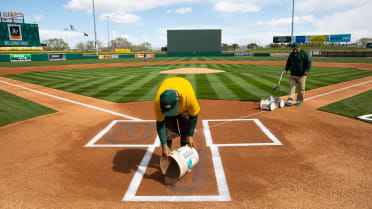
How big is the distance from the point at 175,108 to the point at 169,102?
19cm

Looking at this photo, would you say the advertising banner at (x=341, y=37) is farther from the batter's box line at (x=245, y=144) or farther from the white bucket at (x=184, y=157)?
the white bucket at (x=184, y=157)

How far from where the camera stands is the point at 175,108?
3.49 meters

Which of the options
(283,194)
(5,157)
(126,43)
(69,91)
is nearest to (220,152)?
(283,194)

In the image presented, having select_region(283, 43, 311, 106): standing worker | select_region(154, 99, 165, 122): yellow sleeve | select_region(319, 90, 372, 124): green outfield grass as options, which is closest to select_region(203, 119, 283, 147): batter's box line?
select_region(154, 99, 165, 122): yellow sleeve

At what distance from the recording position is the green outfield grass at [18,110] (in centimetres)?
836

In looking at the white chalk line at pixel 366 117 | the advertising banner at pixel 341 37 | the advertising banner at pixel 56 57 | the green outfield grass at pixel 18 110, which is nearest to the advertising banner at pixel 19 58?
the advertising banner at pixel 56 57

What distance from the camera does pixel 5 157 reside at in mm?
5383

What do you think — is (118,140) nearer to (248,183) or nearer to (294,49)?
(248,183)

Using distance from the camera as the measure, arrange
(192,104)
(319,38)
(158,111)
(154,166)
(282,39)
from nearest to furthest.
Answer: (158,111)
(192,104)
(154,166)
(319,38)
(282,39)

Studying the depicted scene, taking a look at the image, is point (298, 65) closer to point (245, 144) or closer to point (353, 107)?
point (353, 107)

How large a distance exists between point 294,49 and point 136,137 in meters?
7.04

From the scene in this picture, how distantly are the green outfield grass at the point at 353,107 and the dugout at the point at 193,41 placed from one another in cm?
7193

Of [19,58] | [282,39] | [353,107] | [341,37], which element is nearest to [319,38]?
[341,37]

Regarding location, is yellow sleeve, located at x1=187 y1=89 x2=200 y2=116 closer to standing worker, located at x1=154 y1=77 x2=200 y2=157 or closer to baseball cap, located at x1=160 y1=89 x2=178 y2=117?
standing worker, located at x1=154 y1=77 x2=200 y2=157
